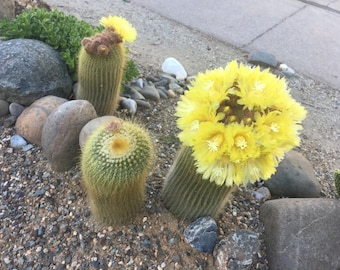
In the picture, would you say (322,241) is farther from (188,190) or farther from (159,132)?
(159,132)

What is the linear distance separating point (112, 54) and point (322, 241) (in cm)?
153

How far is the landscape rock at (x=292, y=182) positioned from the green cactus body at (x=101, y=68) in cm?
115

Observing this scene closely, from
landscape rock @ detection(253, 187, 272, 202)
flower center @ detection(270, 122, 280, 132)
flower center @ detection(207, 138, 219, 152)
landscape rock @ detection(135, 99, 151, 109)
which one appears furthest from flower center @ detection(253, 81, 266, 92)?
landscape rock @ detection(135, 99, 151, 109)

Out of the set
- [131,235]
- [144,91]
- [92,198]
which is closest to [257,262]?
[131,235]

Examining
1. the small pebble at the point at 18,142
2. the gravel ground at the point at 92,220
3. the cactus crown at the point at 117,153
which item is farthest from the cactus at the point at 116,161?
the small pebble at the point at 18,142

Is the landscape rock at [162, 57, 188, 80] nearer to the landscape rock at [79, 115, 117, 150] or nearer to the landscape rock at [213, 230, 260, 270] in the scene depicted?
the landscape rock at [79, 115, 117, 150]

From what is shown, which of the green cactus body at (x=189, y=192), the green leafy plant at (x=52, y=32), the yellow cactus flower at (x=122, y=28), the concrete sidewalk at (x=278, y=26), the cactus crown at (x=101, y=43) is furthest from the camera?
the concrete sidewalk at (x=278, y=26)

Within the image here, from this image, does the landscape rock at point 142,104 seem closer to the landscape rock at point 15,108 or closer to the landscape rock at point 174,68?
the landscape rock at point 174,68

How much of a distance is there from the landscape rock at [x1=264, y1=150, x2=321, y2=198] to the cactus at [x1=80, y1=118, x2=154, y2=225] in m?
1.00

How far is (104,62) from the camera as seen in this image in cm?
239

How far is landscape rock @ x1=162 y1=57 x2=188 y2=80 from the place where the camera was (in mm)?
3667

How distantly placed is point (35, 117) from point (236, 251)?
4.82 ft

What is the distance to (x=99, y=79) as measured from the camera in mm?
2473

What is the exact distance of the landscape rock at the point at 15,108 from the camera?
2.72 meters
